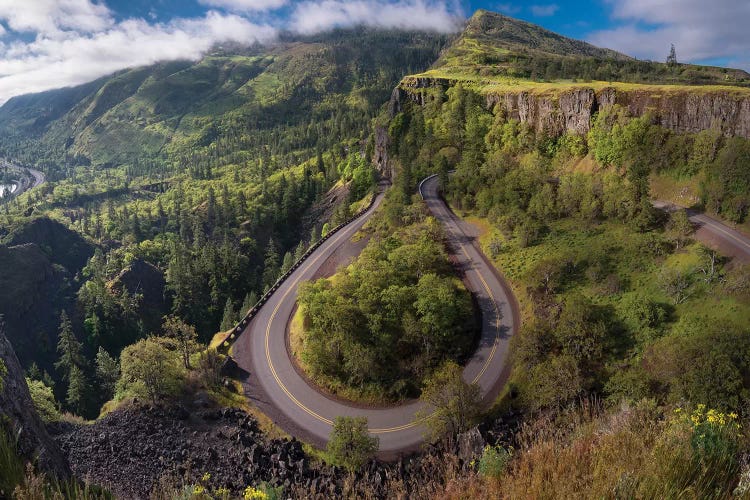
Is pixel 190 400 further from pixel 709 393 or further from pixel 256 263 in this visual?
pixel 256 263

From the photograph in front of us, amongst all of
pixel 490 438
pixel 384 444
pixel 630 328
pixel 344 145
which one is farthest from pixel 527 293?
pixel 344 145

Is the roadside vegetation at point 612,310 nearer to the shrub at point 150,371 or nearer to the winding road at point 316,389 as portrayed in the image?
the winding road at point 316,389

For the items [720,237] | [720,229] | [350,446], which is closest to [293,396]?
[350,446]

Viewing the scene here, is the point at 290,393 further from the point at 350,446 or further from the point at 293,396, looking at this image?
the point at 350,446

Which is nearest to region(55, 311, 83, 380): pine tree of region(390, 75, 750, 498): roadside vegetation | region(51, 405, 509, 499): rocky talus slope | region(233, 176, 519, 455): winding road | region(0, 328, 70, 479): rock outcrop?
region(233, 176, 519, 455): winding road

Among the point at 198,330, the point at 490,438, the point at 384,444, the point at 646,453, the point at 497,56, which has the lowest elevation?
the point at 198,330

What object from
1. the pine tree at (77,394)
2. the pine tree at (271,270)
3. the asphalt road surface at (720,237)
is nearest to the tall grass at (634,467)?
the asphalt road surface at (720,237)
